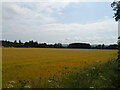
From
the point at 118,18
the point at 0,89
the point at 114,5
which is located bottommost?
the point at 0,89

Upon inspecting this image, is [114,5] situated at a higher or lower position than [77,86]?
higher

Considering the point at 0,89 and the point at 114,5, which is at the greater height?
the point at 114,5

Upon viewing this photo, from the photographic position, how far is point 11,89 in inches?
351

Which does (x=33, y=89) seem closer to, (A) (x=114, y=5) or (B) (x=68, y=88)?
(B) (x=68, y=88)

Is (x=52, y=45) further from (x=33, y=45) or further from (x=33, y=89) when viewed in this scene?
(x=33, y=89)

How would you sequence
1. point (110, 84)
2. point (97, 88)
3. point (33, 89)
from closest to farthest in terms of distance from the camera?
point (33, 89), point (97, 88), point (110, 84)

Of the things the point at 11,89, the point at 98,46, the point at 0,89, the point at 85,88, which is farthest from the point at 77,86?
the point at 98,46

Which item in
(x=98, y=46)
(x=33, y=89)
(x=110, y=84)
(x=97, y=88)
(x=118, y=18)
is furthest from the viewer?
(x=98, y=46)

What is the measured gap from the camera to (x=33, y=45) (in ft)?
497

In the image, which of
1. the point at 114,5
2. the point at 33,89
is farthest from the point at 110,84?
the point at 114,5

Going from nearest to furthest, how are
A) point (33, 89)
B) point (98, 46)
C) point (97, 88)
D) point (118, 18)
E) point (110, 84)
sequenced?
point (33, 89)
point (97, 88)
point (110, 84)
point (118, 18)
point (98, 46)

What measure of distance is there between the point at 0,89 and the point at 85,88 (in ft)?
12.2

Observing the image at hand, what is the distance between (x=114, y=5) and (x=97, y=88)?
295 inches

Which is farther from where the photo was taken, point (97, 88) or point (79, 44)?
point (79, 44)
